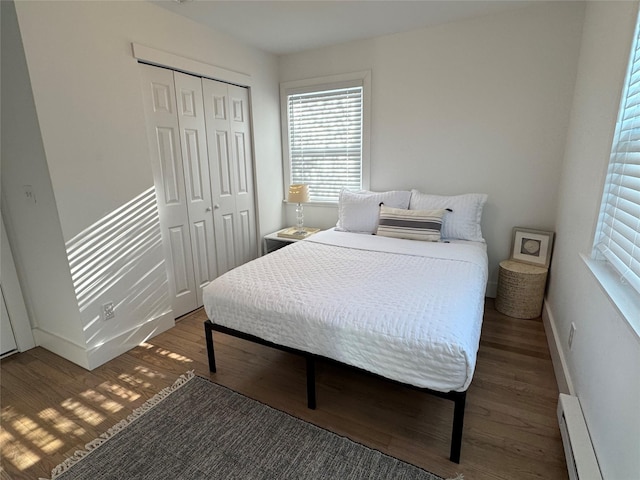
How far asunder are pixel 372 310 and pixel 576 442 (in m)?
0.98

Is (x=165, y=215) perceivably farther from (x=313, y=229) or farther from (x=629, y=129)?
(x=629, y=129)

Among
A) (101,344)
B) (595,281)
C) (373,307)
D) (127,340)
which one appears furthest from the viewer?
(127,340)

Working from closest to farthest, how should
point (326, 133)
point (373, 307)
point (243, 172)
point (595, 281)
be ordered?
point (595, 281) < point (373, 307) < point (243, 172) < point (326, 133)

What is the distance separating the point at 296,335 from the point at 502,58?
2.82 m

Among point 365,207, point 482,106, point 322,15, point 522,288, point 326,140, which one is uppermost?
point 322,15

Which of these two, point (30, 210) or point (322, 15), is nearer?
point (30, 210)

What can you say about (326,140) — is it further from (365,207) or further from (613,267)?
(613,267)

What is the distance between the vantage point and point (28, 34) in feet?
5.84

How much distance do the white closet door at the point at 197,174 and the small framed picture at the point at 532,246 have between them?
9.28 feet

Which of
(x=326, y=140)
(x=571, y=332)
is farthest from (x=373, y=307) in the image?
(x=326, y=140)

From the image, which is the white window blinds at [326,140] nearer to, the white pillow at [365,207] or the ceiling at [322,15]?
the white pillow at [365,207]

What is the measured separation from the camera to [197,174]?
291cm

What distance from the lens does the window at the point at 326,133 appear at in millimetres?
3416

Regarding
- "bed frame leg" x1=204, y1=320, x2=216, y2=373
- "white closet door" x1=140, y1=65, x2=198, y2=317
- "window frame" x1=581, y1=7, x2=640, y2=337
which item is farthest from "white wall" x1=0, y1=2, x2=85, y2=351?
"window frame" x1=581, y1=7, x2=640, y2=337
